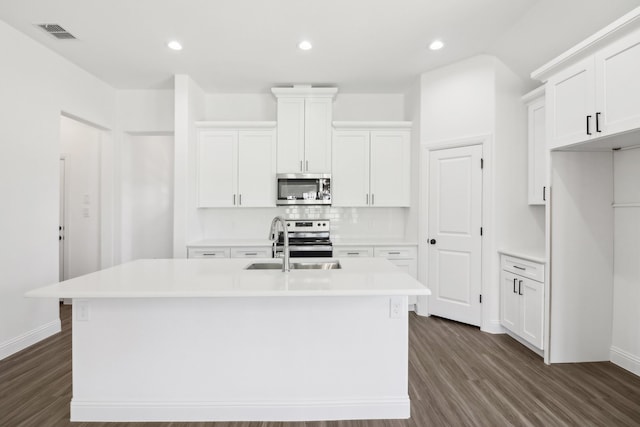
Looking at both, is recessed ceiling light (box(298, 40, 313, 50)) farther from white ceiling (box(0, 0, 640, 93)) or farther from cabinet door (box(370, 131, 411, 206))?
cabinet door (box(370, 131, 411, 206))

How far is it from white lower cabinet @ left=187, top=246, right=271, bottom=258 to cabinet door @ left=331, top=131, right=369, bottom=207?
1.19m

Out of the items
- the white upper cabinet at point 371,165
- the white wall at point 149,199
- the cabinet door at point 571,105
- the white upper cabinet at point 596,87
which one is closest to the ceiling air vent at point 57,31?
the white wall at point 149,199

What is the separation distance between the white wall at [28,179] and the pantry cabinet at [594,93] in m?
4.65

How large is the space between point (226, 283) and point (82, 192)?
156 inches

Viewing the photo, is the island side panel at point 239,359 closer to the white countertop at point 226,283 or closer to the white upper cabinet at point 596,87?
the white countertop at point 226,283

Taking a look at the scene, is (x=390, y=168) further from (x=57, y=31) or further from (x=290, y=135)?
Result: (x=57, y=31)

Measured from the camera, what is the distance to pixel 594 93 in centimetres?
234

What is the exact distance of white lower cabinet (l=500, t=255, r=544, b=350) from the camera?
290cm

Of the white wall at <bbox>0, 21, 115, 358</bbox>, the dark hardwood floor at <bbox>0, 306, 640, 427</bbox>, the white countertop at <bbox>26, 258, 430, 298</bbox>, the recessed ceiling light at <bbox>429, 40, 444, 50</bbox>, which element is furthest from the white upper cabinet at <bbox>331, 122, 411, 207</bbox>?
the white wall at <bbox>0, 21, 115, 358</bbox>

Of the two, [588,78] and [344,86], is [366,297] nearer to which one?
[588,78]

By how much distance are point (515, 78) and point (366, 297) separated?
303 centimetres

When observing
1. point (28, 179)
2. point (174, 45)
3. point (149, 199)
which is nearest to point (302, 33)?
point (174, 45)

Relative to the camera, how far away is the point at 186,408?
2.05 metres

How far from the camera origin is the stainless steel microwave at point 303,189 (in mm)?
4312
